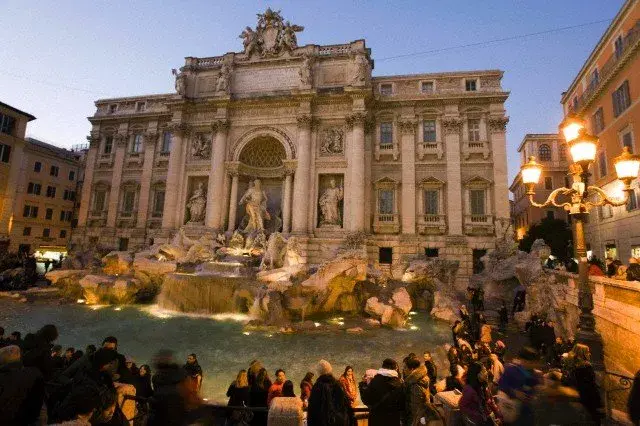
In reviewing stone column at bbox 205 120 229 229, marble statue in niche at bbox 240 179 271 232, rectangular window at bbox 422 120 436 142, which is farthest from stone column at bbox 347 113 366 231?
stone column at bbox 205 120 229 229

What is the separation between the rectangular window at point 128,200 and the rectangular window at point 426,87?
931 inches

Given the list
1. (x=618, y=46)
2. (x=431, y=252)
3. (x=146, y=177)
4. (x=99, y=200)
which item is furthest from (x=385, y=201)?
(x=99, y=200)

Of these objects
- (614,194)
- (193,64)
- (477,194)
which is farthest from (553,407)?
(193,64)

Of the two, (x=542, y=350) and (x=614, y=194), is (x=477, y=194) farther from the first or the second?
(x=542, y=350)

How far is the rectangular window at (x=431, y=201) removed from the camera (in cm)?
2077

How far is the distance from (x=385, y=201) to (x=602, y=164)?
13.3 m

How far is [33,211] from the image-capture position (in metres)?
29.4

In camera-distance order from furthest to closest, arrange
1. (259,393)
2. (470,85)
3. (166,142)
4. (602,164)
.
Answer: (166,142), (470,85), (602,164), (259,393)

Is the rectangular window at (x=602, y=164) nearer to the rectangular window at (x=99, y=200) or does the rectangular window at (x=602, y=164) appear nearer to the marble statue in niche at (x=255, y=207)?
the marble statue in niche at (x=255, y=207)

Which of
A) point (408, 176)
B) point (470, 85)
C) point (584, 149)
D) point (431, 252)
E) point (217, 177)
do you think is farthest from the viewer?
point (217, 177)

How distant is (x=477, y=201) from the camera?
20344mm

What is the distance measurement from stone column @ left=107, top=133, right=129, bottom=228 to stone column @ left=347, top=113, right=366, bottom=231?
19.2 metres

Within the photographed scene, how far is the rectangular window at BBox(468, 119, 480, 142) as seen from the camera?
2091 cm

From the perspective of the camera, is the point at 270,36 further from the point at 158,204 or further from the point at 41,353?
the point at 41,353
